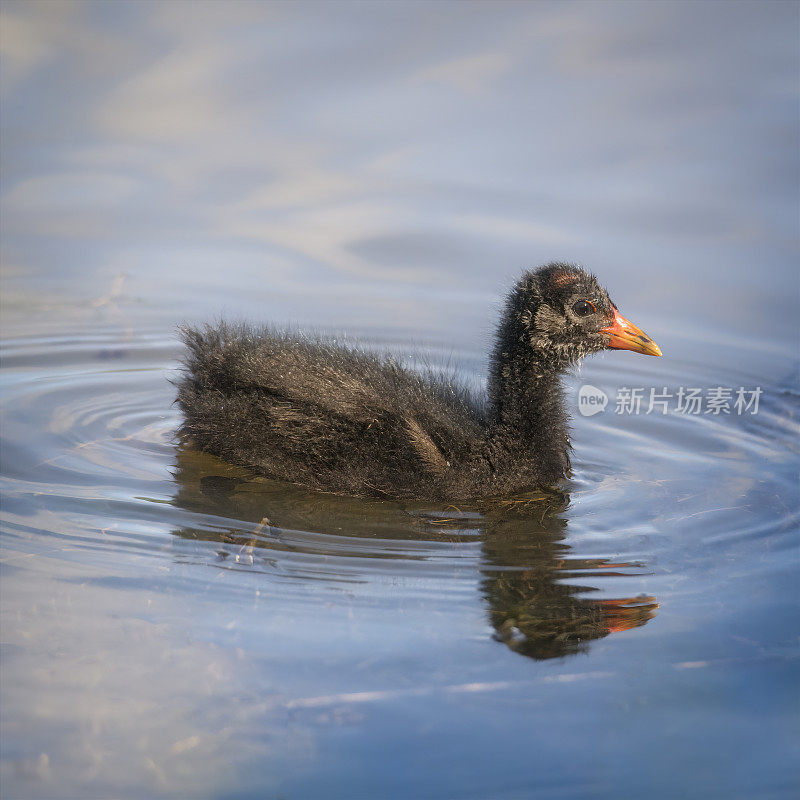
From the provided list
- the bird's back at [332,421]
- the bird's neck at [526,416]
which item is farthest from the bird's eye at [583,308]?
the bird's back at [332,421]

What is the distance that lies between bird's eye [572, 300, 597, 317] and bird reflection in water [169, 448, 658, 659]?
0.91 meters

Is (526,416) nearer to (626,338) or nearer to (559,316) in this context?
(559,316)

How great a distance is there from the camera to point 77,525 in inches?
171

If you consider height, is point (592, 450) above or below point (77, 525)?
above

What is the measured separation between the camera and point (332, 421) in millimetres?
4711

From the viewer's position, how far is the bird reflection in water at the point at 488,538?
3676mm

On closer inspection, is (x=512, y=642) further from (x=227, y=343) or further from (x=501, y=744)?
(x=227, y=343)

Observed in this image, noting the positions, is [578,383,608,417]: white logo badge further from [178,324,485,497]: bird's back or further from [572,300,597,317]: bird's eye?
[178,324,485,497]: bird's back

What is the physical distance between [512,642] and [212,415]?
210 centimetres

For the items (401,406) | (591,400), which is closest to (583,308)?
(401,406)

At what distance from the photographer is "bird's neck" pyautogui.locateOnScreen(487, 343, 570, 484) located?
16.1ft

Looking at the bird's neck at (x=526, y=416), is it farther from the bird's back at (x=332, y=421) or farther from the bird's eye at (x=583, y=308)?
the bird's eye at (x=583, y=308)

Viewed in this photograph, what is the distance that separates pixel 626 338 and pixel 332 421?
5.28 feet

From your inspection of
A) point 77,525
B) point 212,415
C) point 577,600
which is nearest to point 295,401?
point 212,415
